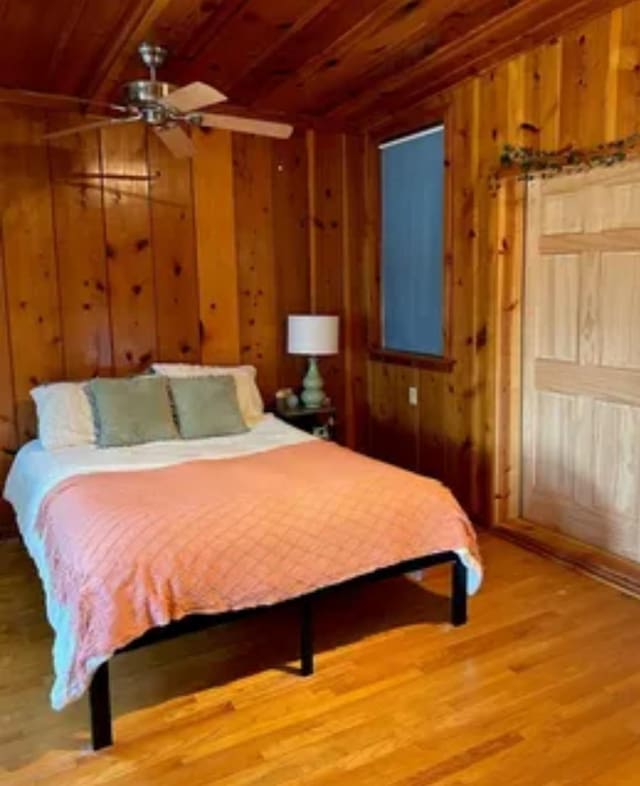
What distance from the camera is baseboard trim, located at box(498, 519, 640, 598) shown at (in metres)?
3.15

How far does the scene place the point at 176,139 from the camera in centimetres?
314

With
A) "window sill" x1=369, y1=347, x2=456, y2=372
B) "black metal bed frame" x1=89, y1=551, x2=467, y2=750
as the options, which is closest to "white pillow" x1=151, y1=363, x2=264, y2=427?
"window sill" x1=369, y1=347, x2=456, y2=372

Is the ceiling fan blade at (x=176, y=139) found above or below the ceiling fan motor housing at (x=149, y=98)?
below

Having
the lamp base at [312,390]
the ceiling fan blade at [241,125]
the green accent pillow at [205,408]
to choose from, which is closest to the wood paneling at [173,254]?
the green accent pillow at [205,408]

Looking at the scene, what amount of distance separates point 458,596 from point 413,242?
94.5 inches

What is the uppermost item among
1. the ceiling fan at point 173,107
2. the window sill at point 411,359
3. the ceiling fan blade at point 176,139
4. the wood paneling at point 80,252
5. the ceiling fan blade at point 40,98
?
the ceiling fan blade at point 40,98

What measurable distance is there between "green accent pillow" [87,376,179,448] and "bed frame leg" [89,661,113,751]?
1.52 m

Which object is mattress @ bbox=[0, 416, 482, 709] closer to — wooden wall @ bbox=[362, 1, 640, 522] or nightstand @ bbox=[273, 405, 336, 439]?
wooden wall @ bbox=[362, 1, 640, 522]

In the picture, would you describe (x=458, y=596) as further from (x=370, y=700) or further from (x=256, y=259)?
(x=256, y=259)

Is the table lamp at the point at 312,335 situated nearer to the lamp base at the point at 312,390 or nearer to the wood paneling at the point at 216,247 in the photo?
the lamp base at the point at 312,390

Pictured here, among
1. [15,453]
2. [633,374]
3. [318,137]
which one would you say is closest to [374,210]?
[318,137]

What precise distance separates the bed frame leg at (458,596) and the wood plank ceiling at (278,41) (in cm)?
239

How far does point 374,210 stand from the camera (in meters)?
4.72

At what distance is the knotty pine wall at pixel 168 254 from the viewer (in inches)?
153
